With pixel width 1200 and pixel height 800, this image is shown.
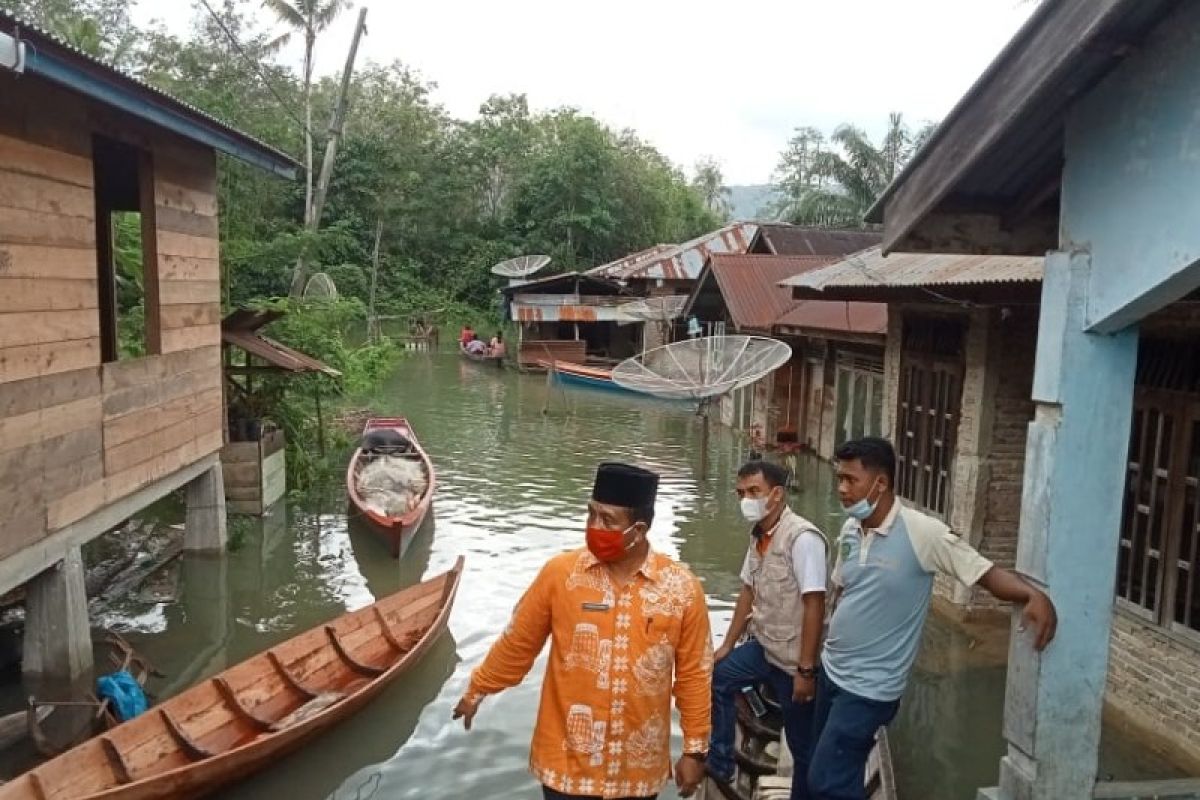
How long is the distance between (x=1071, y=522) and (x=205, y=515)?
9.83 m

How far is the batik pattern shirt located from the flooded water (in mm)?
3371

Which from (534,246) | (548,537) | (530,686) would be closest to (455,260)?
(534,246)

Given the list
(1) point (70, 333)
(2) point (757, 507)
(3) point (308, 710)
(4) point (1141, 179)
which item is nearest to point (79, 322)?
(1) point (70, 333)

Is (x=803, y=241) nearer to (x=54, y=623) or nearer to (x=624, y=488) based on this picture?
(x=54, y=623)

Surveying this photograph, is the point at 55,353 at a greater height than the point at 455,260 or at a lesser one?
lesser

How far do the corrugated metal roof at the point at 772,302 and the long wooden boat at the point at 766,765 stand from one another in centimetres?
853

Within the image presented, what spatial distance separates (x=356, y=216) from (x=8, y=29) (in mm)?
37953

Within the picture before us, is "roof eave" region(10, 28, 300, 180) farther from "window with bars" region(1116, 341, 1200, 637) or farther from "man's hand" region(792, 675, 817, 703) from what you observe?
"window with bars" region(1116, 341, 1200, 637)

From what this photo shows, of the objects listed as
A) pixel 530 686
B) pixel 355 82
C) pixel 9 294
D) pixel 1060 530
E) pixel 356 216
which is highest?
pixel 355 82

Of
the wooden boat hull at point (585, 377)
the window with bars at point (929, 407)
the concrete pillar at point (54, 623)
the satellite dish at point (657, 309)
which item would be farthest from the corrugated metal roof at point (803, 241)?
the concrete pillar at point (54, 623)

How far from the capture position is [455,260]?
146 ft

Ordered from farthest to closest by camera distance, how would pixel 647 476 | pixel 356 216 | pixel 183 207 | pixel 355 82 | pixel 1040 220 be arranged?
pixel 355 82, pixel 356 216, pixel 183 207, pixel 1040 220, pixel 647 476

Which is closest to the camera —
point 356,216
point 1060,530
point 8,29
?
point 1060,530

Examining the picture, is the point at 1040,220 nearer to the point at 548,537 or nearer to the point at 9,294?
the point at 9,294
